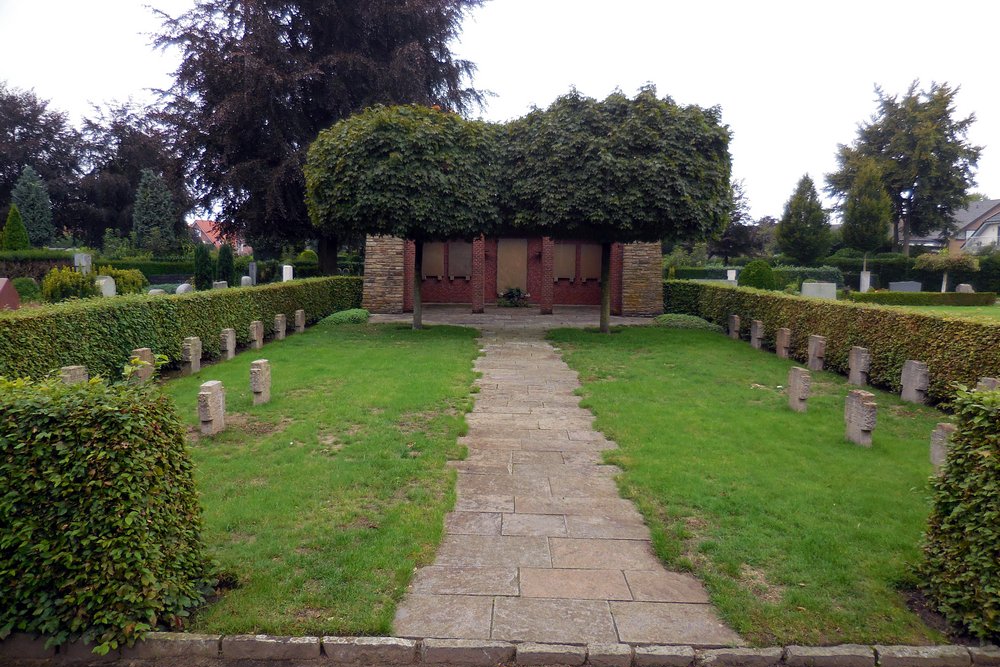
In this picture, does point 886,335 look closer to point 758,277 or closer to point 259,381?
point 259,381

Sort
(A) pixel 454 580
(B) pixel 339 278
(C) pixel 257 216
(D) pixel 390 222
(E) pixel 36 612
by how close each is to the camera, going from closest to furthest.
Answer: (E) pixel 36 612
(A) pixel 454 580
(D) pixel 390 222
(B) pixel 339 278
(C) pixel 257 216

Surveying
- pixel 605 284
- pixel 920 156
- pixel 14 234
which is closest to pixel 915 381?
pixel 605 284

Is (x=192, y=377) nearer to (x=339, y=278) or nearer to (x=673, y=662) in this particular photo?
(x=673, y=662)

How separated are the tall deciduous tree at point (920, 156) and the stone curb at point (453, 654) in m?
49.3

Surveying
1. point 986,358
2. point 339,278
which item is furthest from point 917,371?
point 339,278

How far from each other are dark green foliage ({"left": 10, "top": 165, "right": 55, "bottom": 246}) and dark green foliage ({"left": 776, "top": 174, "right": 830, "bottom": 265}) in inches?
1791

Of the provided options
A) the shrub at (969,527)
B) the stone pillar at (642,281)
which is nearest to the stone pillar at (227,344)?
the shrub at (969,527)

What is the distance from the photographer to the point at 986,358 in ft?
28.0

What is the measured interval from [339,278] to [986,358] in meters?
18.2

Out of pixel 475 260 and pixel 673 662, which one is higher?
pixel 475 260

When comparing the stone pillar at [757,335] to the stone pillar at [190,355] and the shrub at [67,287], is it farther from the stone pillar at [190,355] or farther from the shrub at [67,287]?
the shrub at [67,287]

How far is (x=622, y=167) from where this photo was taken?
14008 millimetres

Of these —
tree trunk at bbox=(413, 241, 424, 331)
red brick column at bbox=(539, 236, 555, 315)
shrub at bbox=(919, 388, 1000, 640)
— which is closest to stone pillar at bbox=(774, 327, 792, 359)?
tree trunk at bbox=(413, 241, 424, 331)

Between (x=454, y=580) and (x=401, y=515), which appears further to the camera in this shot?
(x=401, y=515)
